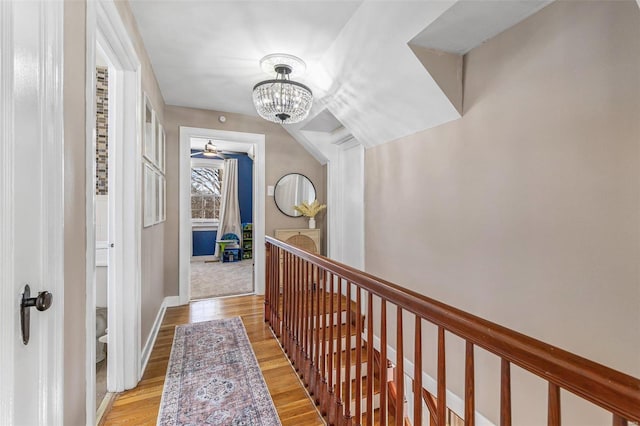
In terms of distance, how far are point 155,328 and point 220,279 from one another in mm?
2038

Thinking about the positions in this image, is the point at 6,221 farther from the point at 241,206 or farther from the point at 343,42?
the point at 241,206

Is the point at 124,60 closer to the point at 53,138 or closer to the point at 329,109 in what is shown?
the point at 53,138

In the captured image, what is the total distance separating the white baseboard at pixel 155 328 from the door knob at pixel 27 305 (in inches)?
58.0

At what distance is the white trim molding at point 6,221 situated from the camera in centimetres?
63

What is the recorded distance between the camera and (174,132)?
3334 millimetres

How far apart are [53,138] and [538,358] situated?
54.0 inches

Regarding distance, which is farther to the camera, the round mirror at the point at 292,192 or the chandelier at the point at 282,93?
the round mirror at the point at 292,192

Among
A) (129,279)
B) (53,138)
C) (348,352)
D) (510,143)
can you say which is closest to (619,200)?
(510,143)

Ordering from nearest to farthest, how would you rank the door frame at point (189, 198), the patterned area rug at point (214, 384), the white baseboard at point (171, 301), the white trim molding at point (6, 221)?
1. the white trim molding at point (6, 221)
2. the patterned area rug at point (214, 384)
3. the white baseboard at point (171, 301)
4. the door frame at point (189, 198)

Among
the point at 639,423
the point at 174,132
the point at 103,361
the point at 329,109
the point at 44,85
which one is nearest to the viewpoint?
the point at 639,423

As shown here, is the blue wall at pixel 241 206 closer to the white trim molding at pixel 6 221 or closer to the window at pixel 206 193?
the window at pixel 206 193

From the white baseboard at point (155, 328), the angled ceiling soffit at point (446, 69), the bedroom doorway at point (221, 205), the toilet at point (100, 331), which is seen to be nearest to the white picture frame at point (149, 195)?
the toilet at point (100, 331)

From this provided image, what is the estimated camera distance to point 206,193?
268 inches

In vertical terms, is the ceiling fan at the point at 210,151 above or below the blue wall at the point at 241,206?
above
